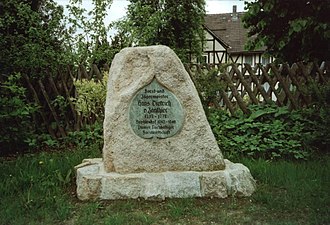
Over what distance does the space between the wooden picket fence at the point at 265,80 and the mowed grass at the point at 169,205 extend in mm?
2521

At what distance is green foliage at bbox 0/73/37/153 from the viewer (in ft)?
20.4

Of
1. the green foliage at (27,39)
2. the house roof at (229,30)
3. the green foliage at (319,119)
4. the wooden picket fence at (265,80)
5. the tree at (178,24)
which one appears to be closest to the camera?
the green foliage at (319,119)

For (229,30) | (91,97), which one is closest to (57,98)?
(91,97)

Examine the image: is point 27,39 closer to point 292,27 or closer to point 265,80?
point 265,80

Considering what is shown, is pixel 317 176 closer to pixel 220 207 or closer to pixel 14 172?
pixel 220 207

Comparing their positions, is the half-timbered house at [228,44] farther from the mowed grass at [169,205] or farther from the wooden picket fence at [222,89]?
the mowed grass at [169,205]

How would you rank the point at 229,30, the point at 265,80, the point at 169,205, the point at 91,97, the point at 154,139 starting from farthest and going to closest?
the point at 229,30
the point at 265,80
the point at 91,97
the point at 154,139
the point at 169,205

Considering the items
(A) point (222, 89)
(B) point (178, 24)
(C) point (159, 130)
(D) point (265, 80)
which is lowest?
(C) point (159, 130)

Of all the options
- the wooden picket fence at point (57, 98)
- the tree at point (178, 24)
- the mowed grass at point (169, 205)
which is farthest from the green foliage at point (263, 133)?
the tree at point (178, 24)

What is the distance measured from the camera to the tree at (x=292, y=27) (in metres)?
7.54

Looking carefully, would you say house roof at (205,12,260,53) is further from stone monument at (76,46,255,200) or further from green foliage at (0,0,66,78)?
stone monument at (76,46,255,200)

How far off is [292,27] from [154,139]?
15.0 ft

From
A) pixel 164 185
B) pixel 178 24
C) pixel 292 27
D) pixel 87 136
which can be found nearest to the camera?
pixel 164 185

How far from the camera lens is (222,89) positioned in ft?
23.4
